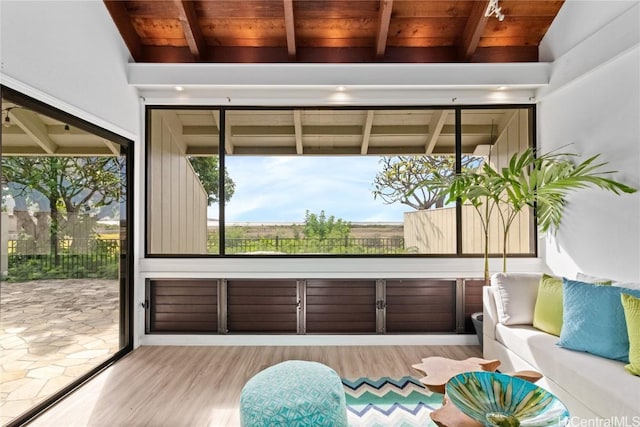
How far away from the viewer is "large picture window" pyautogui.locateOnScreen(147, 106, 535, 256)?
3.66m

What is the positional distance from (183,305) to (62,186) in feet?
5.47

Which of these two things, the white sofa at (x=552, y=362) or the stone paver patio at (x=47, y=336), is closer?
the white sofa at (x=552, y=362)

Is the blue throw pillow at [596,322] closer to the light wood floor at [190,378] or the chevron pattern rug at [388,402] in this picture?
the chevron pattern rug at [388,402]

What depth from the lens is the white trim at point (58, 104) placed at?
2068 mm

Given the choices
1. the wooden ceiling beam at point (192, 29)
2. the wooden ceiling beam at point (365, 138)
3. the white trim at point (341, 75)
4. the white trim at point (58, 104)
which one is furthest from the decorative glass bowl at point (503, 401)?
the wooden ceiling beam at point (192, 29)

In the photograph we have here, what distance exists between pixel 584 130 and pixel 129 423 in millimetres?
4218

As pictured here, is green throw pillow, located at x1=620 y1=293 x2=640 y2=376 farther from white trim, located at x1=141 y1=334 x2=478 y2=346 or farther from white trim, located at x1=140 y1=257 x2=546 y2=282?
white trim, located at x1=141 y1=334 x2=478 y2=346

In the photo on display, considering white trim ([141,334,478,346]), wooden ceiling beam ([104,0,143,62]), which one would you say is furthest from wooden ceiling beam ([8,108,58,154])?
white trim ([141,334,478,346])

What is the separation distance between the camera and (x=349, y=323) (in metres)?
3.50

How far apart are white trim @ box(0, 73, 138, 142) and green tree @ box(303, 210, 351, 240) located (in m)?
2.06

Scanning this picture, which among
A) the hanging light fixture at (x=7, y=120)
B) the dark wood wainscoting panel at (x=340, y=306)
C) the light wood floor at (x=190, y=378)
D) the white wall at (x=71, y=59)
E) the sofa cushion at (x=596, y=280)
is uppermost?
the white wall at (x=71, y=59)

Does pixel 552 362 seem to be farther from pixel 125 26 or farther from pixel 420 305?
pixel 125 26

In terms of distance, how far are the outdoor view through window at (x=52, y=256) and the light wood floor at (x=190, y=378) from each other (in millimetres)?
254

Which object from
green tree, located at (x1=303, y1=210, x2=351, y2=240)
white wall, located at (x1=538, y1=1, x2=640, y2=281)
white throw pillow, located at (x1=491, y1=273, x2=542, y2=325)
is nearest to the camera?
white wall, located at (x1=538, y1=1, x2=640, y2=281)
